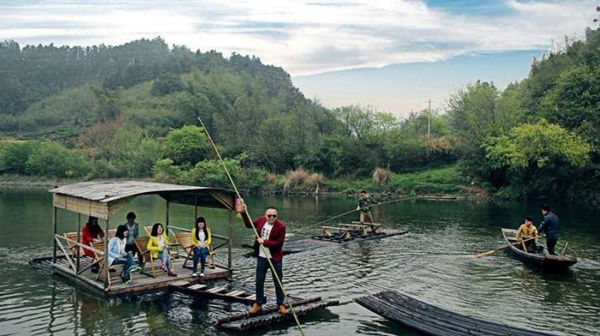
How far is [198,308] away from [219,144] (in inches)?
2426

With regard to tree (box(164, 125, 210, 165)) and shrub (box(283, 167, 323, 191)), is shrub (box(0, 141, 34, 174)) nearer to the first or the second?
tree (box(164, 125, 210, 165))

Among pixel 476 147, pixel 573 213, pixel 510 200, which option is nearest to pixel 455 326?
pixel 573 213

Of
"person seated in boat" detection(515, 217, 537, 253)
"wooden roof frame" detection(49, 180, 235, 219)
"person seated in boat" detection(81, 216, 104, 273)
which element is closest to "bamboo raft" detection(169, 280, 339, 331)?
"wooden roof frame" detection(49, 180, 235, 219)

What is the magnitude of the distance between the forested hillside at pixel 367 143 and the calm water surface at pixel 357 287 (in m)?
17.0

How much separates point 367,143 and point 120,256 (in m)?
51.1

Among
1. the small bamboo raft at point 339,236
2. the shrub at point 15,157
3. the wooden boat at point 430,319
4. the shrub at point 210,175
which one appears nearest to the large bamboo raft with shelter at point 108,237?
the wooden boat at point 430,319

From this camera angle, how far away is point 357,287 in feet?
56.1

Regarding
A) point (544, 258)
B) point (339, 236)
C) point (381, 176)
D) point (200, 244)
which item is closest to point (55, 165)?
point (381, 176)

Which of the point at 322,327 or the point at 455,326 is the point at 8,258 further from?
the point at 455,326

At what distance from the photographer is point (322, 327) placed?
43.0 feet

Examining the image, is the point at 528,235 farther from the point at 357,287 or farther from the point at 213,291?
the point at 213,291

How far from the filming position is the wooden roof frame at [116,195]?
50.0 feet

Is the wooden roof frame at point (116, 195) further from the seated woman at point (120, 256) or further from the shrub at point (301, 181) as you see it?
the shrub at point (301, 181)

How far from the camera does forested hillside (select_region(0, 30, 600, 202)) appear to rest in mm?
46531
